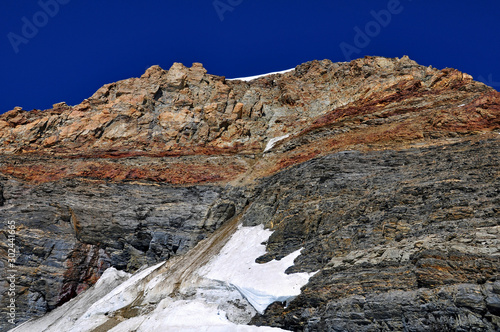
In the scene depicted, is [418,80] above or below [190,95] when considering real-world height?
below

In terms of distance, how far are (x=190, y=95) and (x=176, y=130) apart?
748 cm

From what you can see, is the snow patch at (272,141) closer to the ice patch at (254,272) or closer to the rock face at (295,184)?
the rock face at (295,184)

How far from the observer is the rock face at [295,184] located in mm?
13516

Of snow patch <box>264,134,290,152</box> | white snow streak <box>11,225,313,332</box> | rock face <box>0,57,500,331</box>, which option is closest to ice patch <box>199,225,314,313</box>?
white snow streak <box>11,225,313,332</box>

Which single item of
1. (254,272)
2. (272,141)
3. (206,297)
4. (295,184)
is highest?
(272,141)

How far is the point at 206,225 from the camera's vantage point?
30500 mm

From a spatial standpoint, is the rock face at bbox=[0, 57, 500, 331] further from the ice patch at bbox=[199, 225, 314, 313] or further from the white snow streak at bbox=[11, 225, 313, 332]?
the white snow streak at bbox=[11, 225, 313, 332]

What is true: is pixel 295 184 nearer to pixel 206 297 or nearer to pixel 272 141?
pixel 206 297

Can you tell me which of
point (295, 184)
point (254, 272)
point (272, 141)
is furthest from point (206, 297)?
point (272, 141)

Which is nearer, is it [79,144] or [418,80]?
[418,80]

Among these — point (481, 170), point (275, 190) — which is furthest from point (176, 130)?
point (481, 170)

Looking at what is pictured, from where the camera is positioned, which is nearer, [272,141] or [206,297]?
[206,297]

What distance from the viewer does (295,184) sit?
83.9 feet

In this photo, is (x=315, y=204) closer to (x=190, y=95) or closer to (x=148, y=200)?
(x=148, y=200)
